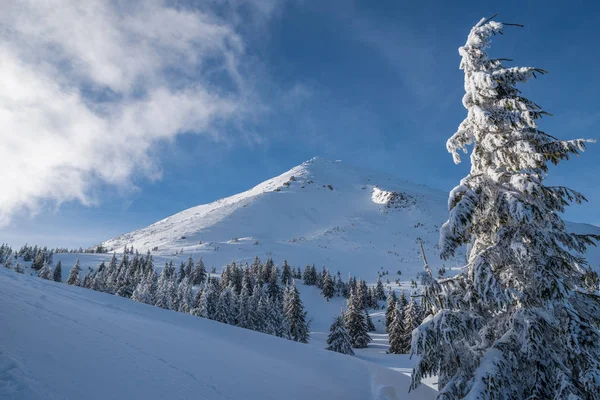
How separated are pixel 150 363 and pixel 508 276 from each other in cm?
1001

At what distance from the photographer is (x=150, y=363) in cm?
889

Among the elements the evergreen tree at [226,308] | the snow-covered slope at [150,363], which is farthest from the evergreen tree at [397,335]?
the snow-covered slope at [150,363]

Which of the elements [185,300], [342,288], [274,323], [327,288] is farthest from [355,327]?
[342,288]

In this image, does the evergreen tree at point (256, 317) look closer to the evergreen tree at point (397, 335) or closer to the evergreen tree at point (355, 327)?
the evergreen tree at point (355, 327)

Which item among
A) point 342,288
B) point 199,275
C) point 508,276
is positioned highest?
point 508,276

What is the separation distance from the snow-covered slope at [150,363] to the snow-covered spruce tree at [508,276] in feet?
19.4

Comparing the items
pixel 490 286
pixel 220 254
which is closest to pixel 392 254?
pixel 220 254

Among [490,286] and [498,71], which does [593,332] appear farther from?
[498,71]

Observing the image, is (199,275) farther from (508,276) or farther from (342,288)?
(508,276)

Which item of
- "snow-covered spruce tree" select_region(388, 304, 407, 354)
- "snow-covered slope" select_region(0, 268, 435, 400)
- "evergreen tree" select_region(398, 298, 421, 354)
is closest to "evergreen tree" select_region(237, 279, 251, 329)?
"snow-covered spruce tree" select_region(388, 304, 407, 354)

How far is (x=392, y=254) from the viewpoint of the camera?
157500mm

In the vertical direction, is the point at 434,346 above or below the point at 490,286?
below

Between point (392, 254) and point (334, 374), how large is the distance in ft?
498

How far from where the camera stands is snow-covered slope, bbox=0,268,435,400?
6283 mm
